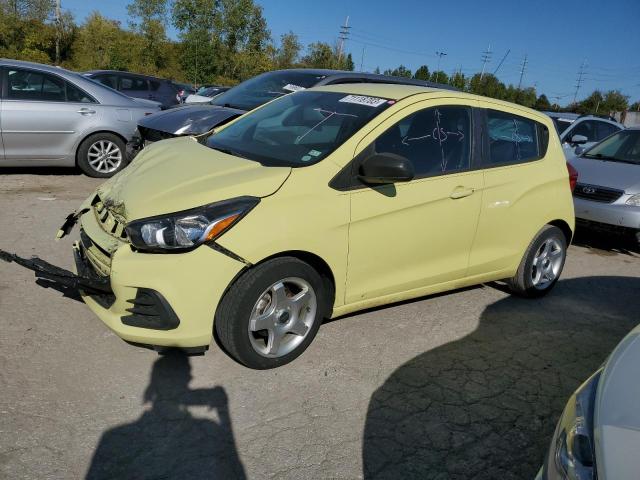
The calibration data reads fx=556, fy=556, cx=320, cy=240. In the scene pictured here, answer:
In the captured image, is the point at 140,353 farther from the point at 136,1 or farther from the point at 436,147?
the point at 136,1

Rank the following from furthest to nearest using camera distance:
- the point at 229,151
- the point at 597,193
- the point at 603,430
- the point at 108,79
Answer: the point at 108,79 < the point at 597,193 < the point at 229,151 < the point at 603,430

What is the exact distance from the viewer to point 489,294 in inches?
200

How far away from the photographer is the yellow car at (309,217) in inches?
118

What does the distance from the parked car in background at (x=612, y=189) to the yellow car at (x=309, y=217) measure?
8.03ft

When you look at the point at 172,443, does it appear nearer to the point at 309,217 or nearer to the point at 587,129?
the point at 309,217

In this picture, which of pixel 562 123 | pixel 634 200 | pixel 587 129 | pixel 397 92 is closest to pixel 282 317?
pixel 397 92

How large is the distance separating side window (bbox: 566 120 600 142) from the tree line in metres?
28.8

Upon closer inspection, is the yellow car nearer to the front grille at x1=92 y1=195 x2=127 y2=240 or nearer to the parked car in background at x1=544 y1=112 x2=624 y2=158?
the front grille at x1=92 y1=195 x2=127 y2=240

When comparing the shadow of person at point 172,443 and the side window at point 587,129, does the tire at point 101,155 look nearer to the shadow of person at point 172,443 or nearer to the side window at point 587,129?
the shadow of person at point 172,443

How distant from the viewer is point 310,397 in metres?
3.18

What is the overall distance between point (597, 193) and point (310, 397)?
17.7 feet

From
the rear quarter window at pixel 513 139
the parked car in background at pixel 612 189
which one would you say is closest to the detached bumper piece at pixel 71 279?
the rear quarter window at pixel 513 139

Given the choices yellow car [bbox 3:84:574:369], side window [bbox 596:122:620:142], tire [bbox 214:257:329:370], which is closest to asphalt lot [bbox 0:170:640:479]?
tire [bbox 214:257:329:370]

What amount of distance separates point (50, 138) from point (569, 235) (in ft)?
21.3
